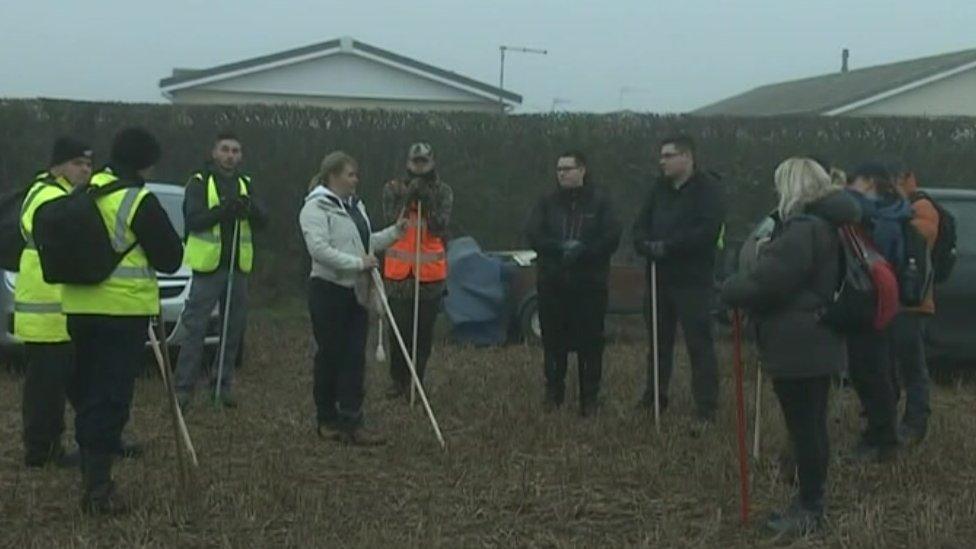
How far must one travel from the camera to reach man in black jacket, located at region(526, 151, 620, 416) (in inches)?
396

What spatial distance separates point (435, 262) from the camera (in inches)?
419

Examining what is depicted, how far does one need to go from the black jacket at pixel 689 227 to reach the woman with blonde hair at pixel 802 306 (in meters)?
2.65

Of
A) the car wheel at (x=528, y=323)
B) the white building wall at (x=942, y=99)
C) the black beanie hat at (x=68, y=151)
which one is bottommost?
the car wheel at (x=528, y=323)

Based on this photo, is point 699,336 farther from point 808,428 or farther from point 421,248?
point 808,428

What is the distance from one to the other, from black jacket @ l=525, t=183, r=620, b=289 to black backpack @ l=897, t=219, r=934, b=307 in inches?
80.8

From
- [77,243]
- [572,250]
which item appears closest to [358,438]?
[572,250]

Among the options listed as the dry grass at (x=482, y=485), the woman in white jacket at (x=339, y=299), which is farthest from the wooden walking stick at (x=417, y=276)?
the woman in white jacket at (x=339, y=299)

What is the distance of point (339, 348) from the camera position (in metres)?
9.15

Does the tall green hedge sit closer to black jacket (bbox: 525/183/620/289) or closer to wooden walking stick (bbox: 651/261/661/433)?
black jacket (bbox: 525/183/620/289)

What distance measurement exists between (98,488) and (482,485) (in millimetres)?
1917

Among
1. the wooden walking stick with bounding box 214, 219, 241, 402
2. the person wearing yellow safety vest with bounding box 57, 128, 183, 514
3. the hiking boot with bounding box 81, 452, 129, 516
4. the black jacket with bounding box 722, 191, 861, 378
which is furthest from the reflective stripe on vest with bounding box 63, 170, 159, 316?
the wooden walking stick with bounding box 214, 219, 241, 402

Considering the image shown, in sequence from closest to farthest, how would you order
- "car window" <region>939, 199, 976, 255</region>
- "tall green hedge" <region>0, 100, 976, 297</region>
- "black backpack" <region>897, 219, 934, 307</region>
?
"black backpack" <region>897, 219, 934, 307</region>
"car window" <region>939, 199, 976, 255</region>
"tall green hedge" <region>0, 100, 976, 297</region>

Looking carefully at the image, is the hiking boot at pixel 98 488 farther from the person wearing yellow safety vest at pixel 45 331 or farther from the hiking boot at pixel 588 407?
the hiking boot at pixel 588 407

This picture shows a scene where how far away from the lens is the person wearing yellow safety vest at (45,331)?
26.6ft
